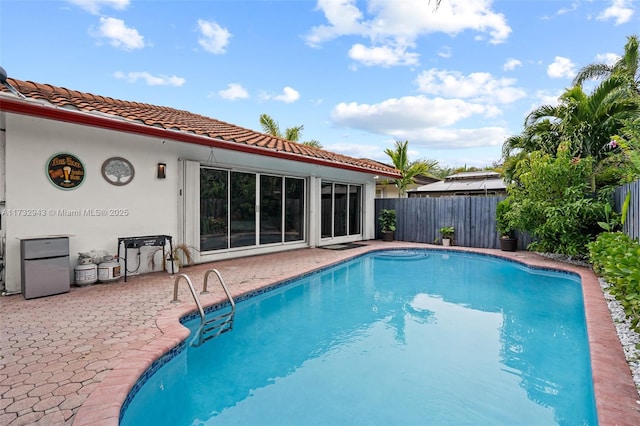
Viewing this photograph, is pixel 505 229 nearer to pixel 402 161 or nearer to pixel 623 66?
pixel 402 161

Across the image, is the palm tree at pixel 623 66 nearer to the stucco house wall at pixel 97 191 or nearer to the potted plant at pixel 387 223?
the potted plant at pixel 387 223

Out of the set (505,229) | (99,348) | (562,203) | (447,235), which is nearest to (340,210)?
(447,235)

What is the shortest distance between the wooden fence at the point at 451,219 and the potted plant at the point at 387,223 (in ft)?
1.36

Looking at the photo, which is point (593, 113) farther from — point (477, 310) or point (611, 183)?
point (477, 310)

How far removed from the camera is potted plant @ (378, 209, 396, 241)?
15.9 meters

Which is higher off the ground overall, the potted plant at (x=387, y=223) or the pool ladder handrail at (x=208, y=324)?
the potted plant at (x=387, y=223)

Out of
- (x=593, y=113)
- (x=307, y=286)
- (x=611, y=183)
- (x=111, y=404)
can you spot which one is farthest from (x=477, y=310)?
(x=593, y=113)

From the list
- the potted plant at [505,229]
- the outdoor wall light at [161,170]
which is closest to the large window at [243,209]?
the outdoor wall light at [161,170]

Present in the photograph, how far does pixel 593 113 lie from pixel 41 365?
14.5 metres

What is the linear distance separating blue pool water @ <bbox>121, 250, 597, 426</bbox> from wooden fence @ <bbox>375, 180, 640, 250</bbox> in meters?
6.05

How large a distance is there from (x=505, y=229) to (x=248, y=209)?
9477 millimetres

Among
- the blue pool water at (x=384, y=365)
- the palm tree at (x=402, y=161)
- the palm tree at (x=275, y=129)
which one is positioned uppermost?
the palm tree at (x=275, y=129)

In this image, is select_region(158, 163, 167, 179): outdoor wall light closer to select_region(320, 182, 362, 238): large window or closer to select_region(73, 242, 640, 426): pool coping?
select_region(73, 242, 640, 426): pool coping

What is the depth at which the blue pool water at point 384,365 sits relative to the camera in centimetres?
344
